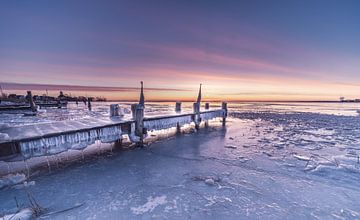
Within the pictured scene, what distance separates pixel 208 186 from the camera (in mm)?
6230

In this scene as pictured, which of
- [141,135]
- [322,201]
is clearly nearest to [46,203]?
[141,135]

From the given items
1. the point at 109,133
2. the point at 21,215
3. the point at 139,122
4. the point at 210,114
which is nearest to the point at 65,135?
the point at 109,133

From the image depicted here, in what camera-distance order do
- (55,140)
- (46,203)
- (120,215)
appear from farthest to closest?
(55,140)
(46,203)
(120,215)

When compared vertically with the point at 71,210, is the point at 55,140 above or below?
above

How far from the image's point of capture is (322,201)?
5328 millimetres

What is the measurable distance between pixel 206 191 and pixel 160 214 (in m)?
1.79

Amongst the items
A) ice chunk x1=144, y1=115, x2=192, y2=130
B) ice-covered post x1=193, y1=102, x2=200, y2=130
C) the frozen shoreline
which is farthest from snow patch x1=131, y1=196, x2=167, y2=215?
ice-covered post x1=193, y1=102, x2=200, y2=130

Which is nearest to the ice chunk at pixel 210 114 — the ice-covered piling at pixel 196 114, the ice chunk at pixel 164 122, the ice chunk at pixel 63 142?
the ice-covered piling at pixel 196 114

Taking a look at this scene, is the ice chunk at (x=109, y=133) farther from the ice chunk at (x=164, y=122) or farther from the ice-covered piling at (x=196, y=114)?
the ice-covered piling at (x=196, y=114)

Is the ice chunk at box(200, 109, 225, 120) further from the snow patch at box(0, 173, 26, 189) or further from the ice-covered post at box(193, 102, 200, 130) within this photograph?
the snow patch at box(0, 173, 26, 189)

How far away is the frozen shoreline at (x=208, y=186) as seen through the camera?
4875 millimetres

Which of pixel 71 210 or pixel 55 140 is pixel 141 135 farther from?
pixel 71 210

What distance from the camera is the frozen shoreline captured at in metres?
4.88

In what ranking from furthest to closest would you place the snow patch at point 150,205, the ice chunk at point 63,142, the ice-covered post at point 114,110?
the ice-covered post at point 114,110 < the ice chunk at point 63,142 < the snow patch at point 150,205
